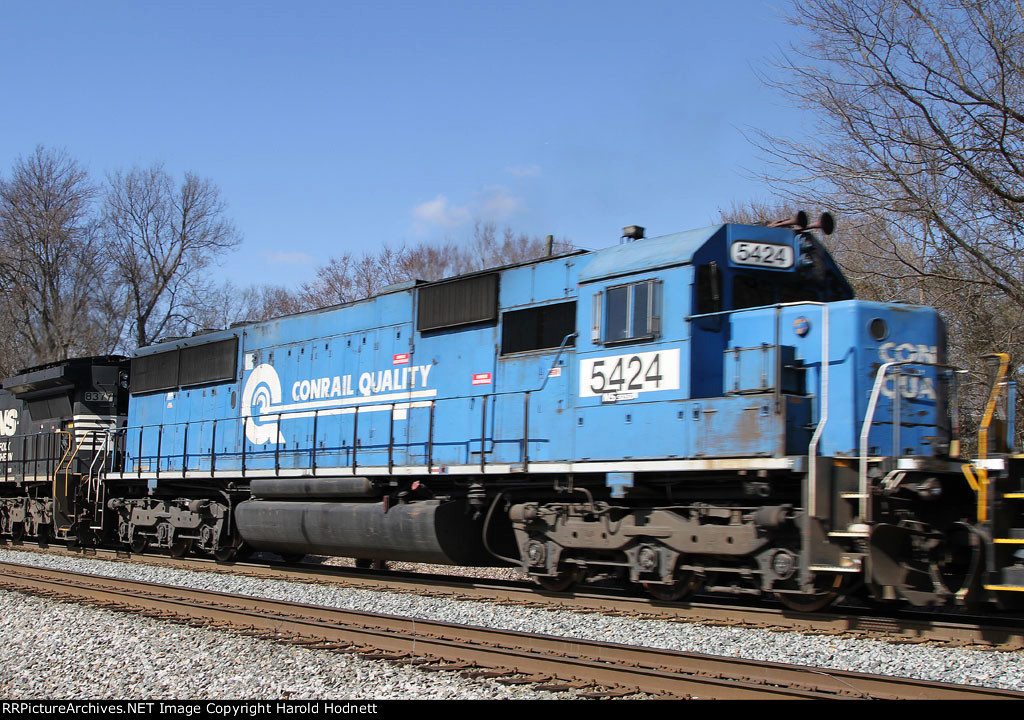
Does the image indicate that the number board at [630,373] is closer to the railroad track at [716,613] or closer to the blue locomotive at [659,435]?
the blue locomotive at [659,435]

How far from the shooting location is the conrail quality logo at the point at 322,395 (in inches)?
469

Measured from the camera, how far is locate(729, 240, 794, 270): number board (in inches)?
352

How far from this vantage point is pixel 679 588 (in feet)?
29.3

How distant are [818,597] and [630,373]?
2665 millimetres

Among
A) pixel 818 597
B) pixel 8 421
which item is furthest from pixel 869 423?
pixel 8 421

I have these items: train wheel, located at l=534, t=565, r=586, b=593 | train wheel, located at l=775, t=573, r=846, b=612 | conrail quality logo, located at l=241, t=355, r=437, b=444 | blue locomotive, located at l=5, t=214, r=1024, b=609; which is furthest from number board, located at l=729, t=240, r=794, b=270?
conrail quality logo, located at l=241, t=355, r=437, b=444

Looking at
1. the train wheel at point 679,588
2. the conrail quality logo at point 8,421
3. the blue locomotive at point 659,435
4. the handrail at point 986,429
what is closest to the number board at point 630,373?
the blue locomotive at point 659,435

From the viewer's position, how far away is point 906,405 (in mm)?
8117

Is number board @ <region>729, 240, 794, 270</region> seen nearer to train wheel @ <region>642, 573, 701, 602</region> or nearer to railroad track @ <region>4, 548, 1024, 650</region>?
train wheel @ <region>642, 573, 701, 602</region>

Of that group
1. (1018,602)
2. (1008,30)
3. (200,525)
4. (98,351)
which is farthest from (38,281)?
(1018,602)

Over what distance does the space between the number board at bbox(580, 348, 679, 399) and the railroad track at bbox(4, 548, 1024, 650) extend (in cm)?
213

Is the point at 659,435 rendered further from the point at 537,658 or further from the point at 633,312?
the point at 537,658
